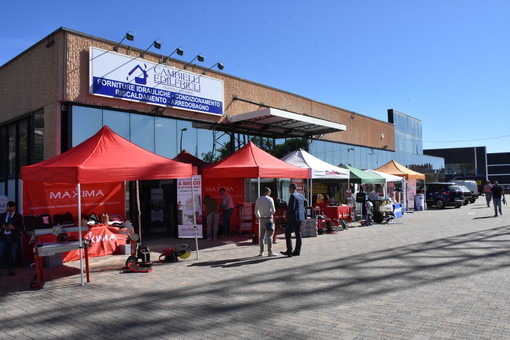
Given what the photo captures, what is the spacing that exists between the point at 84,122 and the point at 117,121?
3.54 feet

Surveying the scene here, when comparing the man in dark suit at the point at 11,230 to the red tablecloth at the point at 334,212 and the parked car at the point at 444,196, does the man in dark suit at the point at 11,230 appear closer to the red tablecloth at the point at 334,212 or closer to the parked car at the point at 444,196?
the red tablecloth at the point at 334,212

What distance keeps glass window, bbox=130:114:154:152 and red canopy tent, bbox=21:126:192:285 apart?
157 inches

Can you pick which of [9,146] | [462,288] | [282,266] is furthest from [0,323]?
[9,146]

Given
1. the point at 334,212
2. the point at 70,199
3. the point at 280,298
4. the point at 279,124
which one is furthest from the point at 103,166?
the point at 279,124

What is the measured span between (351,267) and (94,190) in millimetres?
7630

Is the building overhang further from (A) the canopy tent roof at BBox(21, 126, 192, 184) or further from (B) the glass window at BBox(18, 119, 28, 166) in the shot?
(A) the canopy tent roof at BBox(21, 126, 192, 184)

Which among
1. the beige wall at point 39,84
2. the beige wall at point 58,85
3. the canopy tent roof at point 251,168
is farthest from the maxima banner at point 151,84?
the canopy tent roof at point 251,168

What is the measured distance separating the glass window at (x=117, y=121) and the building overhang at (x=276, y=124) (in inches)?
137

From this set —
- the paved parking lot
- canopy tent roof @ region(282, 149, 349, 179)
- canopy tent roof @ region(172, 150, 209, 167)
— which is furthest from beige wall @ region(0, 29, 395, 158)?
the paved parking lot

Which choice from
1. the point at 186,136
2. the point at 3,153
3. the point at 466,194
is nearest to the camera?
the point at 186,136

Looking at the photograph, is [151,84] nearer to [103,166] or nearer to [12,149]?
[12,149]

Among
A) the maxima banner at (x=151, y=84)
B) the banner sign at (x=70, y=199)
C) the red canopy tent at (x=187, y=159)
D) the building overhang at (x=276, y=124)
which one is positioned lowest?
the banner sign at (x=70, y=199)

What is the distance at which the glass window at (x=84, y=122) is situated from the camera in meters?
11.9

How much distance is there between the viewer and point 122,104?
13.1 metres
